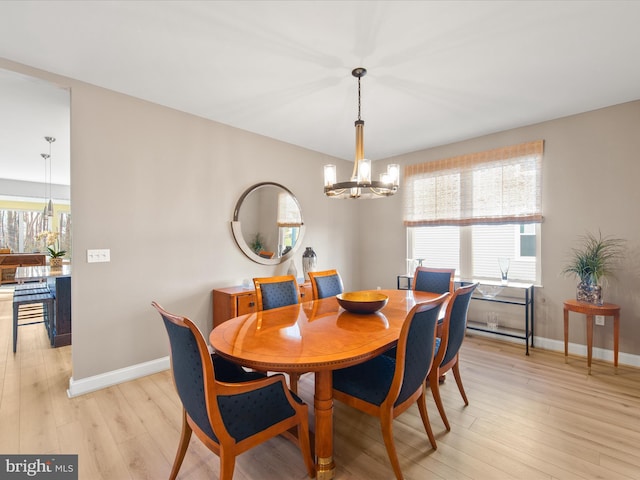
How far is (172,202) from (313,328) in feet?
6.99

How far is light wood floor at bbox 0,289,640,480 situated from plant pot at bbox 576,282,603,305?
2.20 feet

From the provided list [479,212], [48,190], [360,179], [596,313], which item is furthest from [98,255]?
[48,190]

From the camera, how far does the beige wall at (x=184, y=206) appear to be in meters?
2.62

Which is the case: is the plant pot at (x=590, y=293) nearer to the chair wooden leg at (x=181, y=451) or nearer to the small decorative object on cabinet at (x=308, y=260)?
the small decorative object on cabinet at (x=308, y=260)

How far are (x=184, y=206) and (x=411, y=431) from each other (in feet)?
9.45

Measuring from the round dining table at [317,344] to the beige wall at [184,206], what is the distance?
1431mm

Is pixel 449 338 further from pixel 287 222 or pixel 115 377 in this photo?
pixel 115 377

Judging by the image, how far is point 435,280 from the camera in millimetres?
3248

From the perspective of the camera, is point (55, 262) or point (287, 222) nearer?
point (287, 222)

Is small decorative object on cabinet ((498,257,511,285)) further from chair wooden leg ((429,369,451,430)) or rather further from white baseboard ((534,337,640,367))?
chair wooden leg ((429,369,451,430))

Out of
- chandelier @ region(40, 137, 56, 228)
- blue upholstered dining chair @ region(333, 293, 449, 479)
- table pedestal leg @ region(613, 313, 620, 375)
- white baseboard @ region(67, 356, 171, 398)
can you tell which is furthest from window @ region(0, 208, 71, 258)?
table pedestal leg @ region(613, 313, 620, 375)

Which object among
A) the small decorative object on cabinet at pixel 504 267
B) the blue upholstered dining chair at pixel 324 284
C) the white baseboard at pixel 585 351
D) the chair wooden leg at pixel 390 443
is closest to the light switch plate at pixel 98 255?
the blue upholstered dining chair at pixel 324 284

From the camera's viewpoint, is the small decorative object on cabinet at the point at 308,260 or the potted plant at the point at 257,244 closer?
the potted plant at the point at 257,244

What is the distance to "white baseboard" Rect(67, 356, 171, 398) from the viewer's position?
2.53 m
